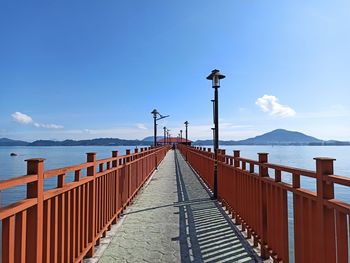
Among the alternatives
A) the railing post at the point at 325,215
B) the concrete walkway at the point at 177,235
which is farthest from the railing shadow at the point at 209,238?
the railing post at the point at 325,215

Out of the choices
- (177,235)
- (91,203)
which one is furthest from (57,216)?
(177,235)

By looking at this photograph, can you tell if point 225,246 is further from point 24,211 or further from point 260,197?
point 24,211

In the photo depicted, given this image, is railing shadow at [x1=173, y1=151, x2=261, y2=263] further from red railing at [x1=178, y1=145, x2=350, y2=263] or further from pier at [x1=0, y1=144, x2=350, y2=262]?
red railing at [x1=178, y1=145, x2=350, y2=263]

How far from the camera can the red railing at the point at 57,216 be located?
254cm

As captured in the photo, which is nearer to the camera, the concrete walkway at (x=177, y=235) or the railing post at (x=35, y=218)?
the railing post at (x=35, y=218)

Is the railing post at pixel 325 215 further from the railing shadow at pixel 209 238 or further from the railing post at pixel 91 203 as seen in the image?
the railing post at pixel 91 203

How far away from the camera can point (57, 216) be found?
3412 mm

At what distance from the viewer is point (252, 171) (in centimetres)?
549

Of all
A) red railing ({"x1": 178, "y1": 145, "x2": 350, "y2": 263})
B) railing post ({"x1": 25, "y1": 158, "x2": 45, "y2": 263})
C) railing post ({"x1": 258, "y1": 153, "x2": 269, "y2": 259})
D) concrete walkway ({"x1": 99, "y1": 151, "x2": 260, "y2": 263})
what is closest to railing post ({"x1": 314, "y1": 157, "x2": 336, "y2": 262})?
red railing ({"x1": 178, "y1": 145, "x2": 350, "y2": 263})

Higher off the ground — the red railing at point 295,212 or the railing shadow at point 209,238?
the red railing at point 295,212

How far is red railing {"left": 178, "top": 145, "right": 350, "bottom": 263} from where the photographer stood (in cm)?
268

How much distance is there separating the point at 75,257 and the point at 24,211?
67.4 inches

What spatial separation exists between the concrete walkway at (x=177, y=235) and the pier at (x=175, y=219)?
0.05 ft

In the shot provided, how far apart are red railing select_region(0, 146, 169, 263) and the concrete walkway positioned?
1.68 feet
